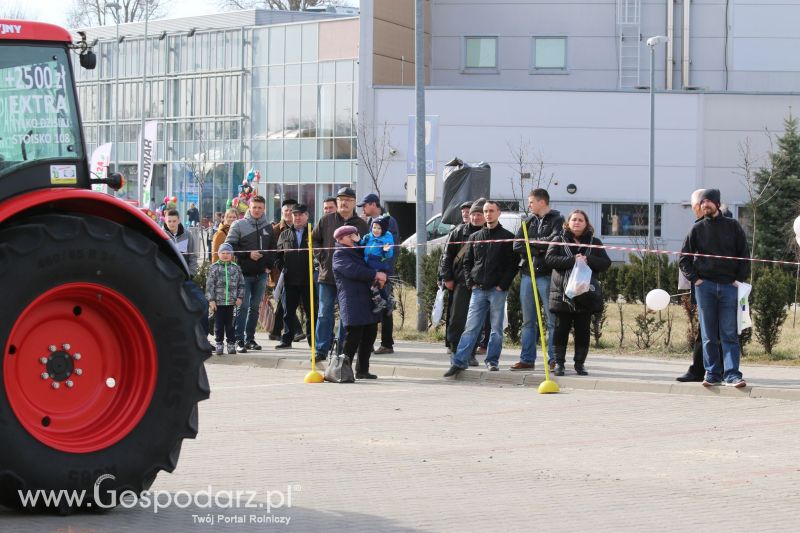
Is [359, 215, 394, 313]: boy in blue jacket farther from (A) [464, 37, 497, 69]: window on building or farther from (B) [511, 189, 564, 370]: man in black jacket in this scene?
(A) [464, 37, 497, 69]: window on building

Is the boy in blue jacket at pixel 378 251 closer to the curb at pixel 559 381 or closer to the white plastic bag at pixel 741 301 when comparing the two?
the curb at pixel 559 381

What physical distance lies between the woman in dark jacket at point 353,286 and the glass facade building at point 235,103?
41969 mm

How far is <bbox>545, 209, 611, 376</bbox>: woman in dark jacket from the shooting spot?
50.6 ft

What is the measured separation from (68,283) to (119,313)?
14.2 inches

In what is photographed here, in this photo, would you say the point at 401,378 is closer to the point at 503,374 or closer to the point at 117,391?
the point at 503,374

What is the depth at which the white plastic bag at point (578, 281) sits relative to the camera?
15242mm

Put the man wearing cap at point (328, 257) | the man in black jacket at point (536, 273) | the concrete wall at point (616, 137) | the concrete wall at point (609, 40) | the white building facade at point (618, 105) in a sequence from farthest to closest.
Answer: the concrete wall at point (609, 40), the white building facade at point (618, 105), the concrete wall at point (616, 137), the man wearing cap at point (328, 257), the man in black jacket at point (536, 273)

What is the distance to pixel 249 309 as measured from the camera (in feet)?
61.5

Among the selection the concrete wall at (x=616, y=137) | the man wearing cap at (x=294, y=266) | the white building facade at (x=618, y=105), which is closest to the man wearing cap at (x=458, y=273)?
the man wearing cap at (x=294, y=266)

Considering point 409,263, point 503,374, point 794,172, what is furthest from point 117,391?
point 794,172

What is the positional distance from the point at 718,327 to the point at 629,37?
1830 inches

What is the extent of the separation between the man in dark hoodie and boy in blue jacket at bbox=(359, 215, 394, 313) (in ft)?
10.4

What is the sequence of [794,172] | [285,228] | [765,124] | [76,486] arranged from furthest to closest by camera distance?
[765,124], [794,172], [285,228], [76,486]

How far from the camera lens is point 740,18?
58.0 meters
